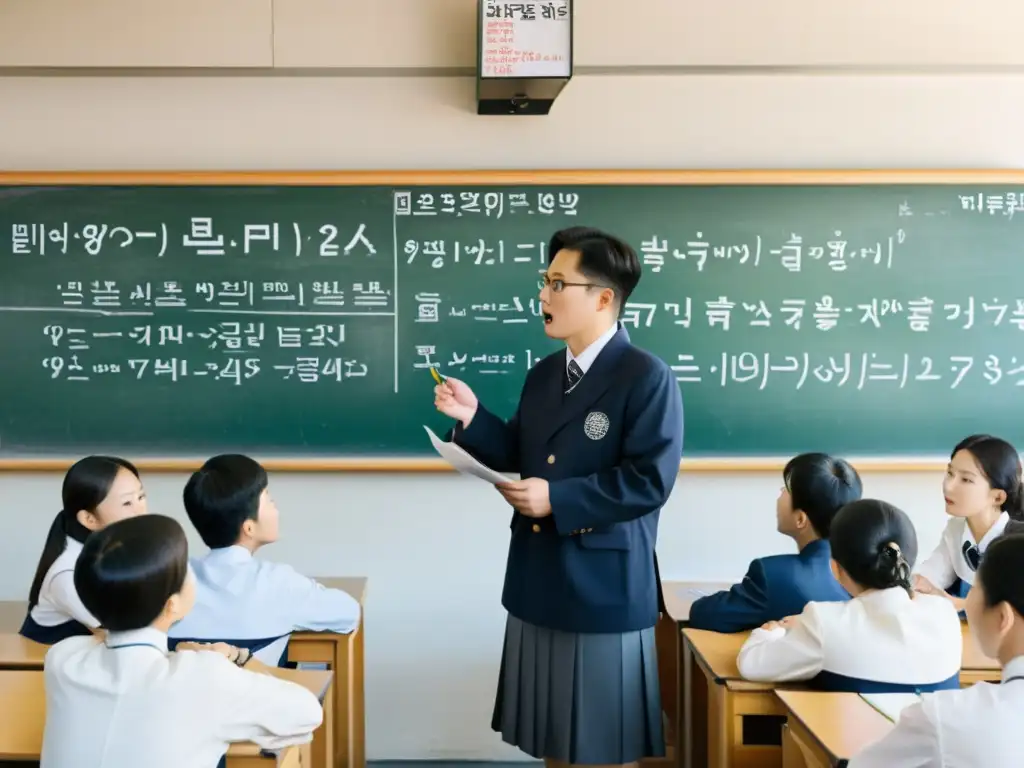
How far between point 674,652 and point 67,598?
1666 millimetres

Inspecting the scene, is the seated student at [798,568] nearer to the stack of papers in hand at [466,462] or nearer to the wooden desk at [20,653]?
the stack of papers in hand at [466,462]

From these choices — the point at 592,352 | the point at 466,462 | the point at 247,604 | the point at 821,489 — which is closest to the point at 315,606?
the point at 247,604

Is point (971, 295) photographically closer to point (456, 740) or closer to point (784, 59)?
point (784, 59)

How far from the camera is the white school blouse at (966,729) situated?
1.18 meters

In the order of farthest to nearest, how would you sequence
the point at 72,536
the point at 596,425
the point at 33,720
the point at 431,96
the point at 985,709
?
1. the point at 431,96
2. the point at 72,536
3. the point at 596,425
4. the point at 33,720
5. the point at 985,709

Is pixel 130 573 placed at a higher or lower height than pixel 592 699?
higher

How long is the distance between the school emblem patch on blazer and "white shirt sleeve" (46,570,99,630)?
1.25 m

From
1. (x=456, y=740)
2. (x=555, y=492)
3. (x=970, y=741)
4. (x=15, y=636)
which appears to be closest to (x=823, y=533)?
(x=555, y=492)

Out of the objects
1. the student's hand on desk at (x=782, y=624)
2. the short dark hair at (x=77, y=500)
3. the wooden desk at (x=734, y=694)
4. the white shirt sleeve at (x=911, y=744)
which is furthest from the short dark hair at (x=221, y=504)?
the white shirt sleeve at (x=911, y=744)

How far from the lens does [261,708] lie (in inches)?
56.8

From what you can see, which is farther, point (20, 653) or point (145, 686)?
point (20, 653)

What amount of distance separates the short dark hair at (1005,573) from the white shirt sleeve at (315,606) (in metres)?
1.45

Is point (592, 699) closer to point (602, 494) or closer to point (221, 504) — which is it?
point (602, 494)

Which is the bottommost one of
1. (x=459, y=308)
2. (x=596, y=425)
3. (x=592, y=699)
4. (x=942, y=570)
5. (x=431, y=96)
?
(x=592, y=699)
